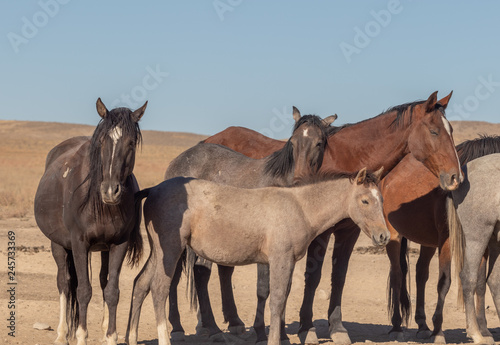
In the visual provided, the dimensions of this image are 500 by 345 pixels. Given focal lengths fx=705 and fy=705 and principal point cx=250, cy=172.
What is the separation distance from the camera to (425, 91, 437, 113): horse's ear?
8.19 m

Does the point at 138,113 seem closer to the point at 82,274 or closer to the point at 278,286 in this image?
the point at 82,274

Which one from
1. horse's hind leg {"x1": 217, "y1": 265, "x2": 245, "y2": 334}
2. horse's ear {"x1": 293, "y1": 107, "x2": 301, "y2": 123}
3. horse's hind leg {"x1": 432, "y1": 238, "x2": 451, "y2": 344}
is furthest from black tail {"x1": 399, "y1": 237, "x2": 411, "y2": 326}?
horse's ear {"x1": 293, "y1": 107, "x2": 301, "y2": 123}

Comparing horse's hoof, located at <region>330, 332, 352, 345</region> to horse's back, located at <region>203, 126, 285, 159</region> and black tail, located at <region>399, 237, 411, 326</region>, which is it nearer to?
black tail, located at <region>399, 237, 411, 326</region>

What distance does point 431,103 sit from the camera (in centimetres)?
827

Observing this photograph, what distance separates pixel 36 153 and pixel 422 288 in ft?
162

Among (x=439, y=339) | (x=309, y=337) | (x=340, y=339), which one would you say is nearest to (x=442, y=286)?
(x=439, y=339)

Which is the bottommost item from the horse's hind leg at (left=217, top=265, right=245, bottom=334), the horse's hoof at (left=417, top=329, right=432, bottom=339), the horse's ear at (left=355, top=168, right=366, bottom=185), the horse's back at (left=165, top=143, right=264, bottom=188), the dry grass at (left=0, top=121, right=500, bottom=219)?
the horse's hoof at (left=417, top=329, right=432, bottom=339)

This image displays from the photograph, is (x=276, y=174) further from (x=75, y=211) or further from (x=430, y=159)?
(x=75, y=211)

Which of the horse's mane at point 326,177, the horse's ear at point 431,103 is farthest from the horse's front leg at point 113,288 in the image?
the horse's ear at point 431,103

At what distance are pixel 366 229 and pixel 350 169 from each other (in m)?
1.63

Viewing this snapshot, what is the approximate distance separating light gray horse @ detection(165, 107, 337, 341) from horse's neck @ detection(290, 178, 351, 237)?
0.46 m

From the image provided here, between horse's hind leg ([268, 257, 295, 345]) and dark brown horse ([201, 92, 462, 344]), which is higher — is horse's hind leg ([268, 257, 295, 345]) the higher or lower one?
the lower one

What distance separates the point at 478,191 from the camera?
26.6ft

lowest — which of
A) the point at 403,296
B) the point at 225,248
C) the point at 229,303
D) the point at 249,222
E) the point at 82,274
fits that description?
the point at 229,303
